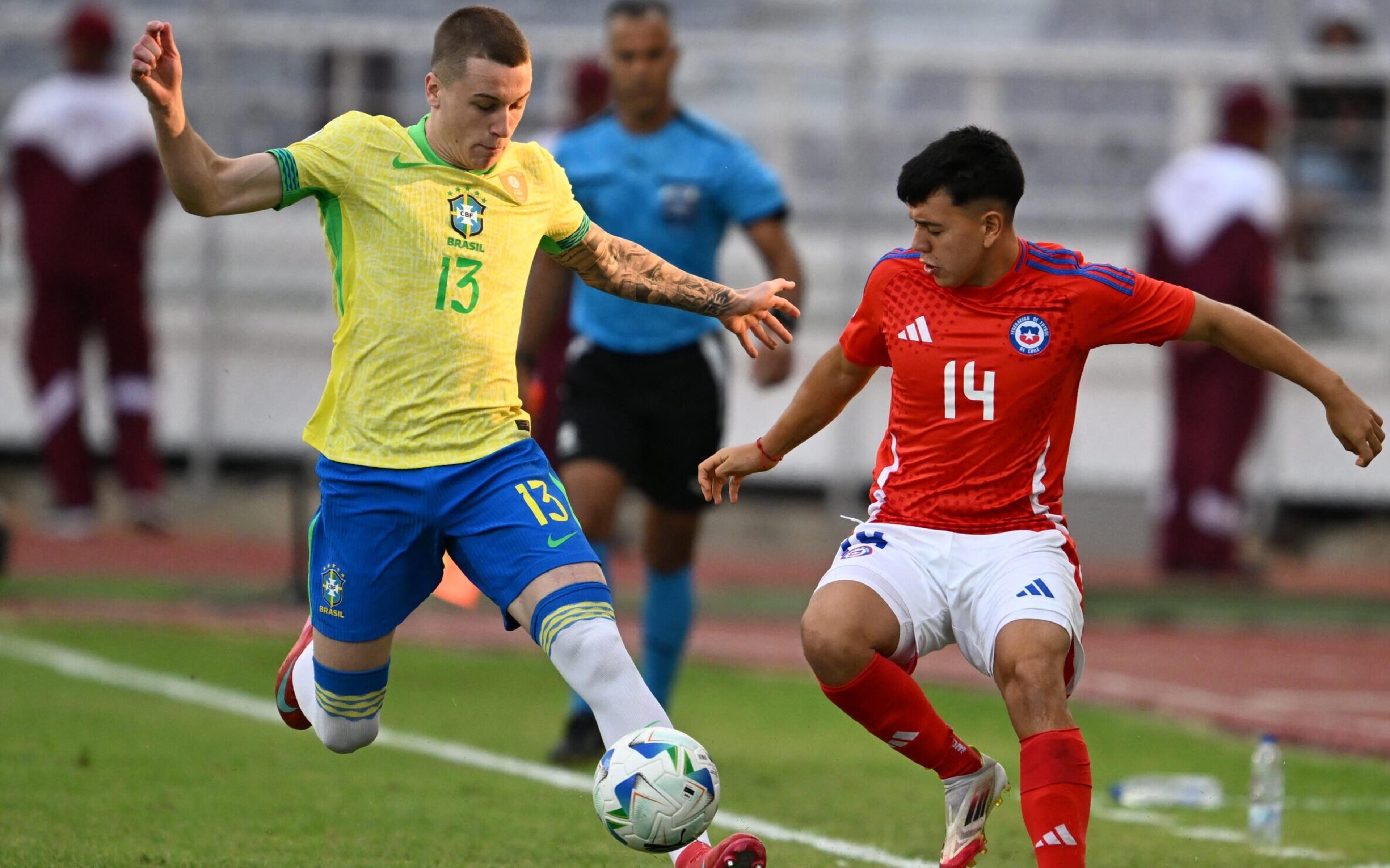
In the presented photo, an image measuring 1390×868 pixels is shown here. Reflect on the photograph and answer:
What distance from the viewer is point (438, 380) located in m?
5.02

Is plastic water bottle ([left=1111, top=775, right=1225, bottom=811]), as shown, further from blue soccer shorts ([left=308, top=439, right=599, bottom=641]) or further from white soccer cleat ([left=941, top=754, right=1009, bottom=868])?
blue soccer shorts ([left=308, top=439, right=599, bottom=641])

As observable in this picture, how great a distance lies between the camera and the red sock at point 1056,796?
185 inches

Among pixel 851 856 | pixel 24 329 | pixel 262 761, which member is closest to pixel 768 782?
pixel 851 856

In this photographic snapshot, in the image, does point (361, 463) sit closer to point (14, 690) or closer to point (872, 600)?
point (872, 600)

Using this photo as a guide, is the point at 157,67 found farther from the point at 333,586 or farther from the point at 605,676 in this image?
the point at 605,676

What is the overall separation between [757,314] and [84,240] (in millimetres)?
9466

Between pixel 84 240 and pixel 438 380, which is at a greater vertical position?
pixel 438 380

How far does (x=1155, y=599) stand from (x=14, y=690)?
7506mm

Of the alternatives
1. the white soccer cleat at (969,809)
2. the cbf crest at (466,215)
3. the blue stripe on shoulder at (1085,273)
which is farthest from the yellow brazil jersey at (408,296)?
the white soccer cleat at (969,809)

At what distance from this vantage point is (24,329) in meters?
13.9

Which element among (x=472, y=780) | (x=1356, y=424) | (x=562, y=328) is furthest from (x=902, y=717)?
(x=562, y=328)

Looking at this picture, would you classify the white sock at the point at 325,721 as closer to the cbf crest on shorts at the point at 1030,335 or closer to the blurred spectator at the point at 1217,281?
the cbf crest on shorts at the point at 1030,335

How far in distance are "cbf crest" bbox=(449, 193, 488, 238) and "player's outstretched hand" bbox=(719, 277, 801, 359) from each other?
737 millimetres

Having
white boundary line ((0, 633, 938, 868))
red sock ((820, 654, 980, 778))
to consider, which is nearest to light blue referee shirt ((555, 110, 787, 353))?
white boundary line ((0, 633, 938, 868))
